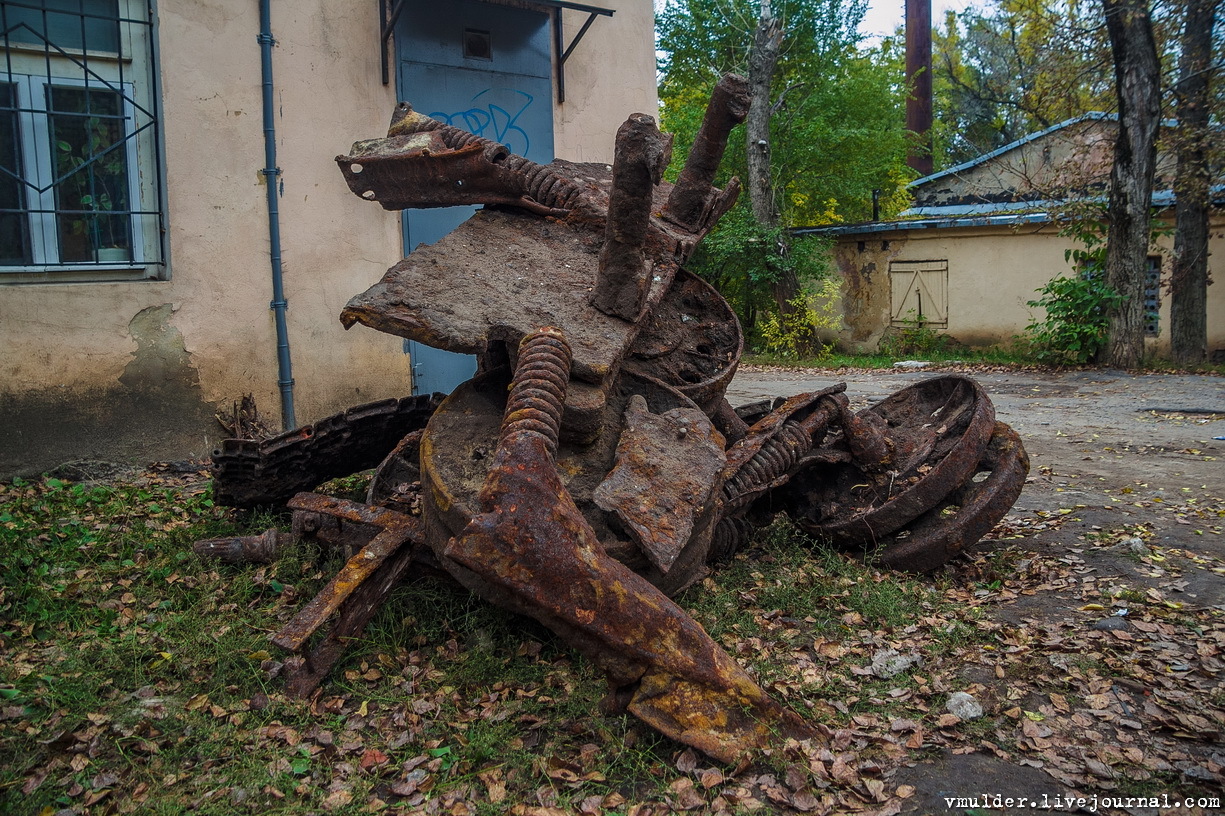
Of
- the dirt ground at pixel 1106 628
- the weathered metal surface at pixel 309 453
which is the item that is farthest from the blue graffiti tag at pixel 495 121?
the dirt ground at pixel 1106 628

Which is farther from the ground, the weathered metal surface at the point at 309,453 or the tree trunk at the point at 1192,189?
the tree trunk at the point at 1192,189

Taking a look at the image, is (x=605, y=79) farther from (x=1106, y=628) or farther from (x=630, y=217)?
(x=1106, y=628)

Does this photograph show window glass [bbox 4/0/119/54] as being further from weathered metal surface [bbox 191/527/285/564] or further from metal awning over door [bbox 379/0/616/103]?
weathered metal surface [bbox 191/527/285/564]

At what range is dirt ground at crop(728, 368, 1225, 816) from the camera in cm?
280

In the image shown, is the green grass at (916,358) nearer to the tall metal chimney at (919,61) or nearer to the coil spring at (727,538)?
the coil spring at (727,538)

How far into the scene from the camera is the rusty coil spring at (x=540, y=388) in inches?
120

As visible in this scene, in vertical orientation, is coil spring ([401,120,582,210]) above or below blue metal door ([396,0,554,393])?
below

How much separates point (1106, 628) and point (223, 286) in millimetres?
6630

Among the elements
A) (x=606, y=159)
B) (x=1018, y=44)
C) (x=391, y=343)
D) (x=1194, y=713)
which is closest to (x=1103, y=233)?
(x=1018, y=44)

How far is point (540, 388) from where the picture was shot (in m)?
3.23

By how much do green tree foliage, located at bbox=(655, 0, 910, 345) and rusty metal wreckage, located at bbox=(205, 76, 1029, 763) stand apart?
14413mm

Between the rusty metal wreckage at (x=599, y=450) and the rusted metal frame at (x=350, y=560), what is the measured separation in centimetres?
1

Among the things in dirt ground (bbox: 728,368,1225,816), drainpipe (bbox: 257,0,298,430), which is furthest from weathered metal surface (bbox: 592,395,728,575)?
drainpipe (bbox: 257,0,298,430)

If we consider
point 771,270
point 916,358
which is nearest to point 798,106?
point 771,270
